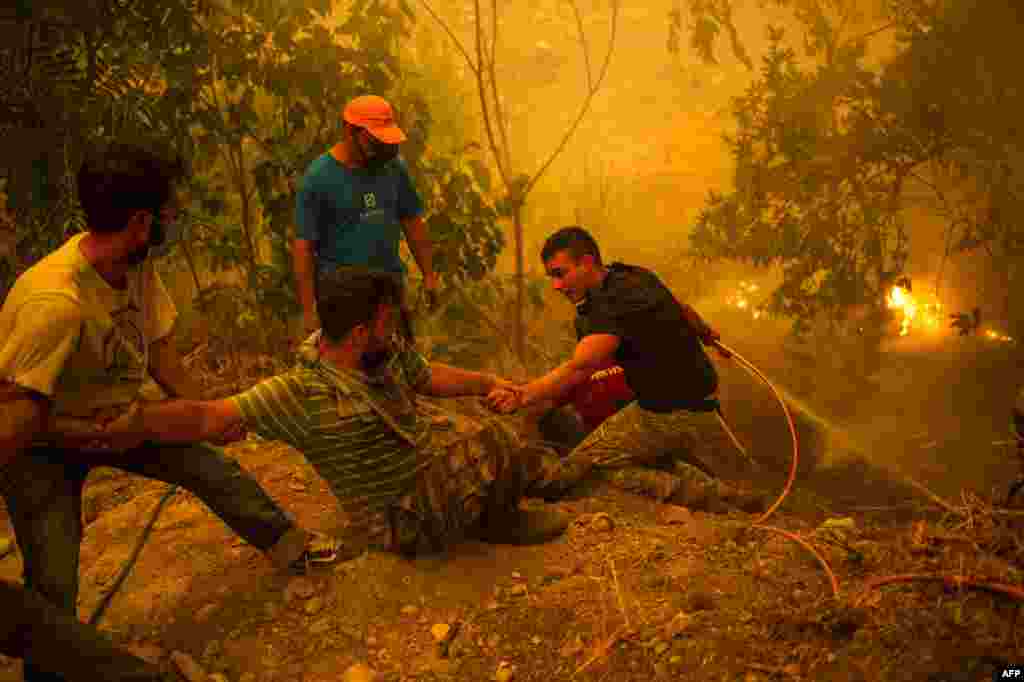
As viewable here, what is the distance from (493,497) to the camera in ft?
11.2

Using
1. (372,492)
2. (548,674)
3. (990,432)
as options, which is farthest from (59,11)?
(990,432)

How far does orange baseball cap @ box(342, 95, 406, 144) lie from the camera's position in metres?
4.37

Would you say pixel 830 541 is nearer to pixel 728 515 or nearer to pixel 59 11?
pixel 728 515

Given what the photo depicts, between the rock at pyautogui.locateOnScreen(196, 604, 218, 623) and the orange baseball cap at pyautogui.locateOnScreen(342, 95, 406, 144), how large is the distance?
8.24 ft

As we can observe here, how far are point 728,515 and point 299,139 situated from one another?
3.94 meters

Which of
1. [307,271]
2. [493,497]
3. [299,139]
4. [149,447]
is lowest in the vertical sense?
[493,497]

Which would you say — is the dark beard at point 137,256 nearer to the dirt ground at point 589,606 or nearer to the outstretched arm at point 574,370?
the dirt ground at point 589,606

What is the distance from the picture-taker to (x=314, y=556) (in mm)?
3336

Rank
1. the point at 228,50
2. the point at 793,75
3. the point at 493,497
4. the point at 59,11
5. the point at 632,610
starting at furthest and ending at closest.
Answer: the point at 793,75, the point at 228,50, the point at 59,11, the point at 493,497, the point at 632,610

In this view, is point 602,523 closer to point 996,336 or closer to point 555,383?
point 555,383

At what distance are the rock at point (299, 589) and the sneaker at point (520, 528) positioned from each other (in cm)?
73

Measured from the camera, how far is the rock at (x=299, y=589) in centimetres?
321

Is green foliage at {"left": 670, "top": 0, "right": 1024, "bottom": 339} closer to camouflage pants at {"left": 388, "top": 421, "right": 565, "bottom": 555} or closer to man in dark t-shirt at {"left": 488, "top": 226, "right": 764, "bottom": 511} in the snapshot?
man in dark t-shirt at {"left": 488, "top": 226, "right": 764, "bottom": 511}

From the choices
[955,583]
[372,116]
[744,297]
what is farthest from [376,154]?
[744,297]
